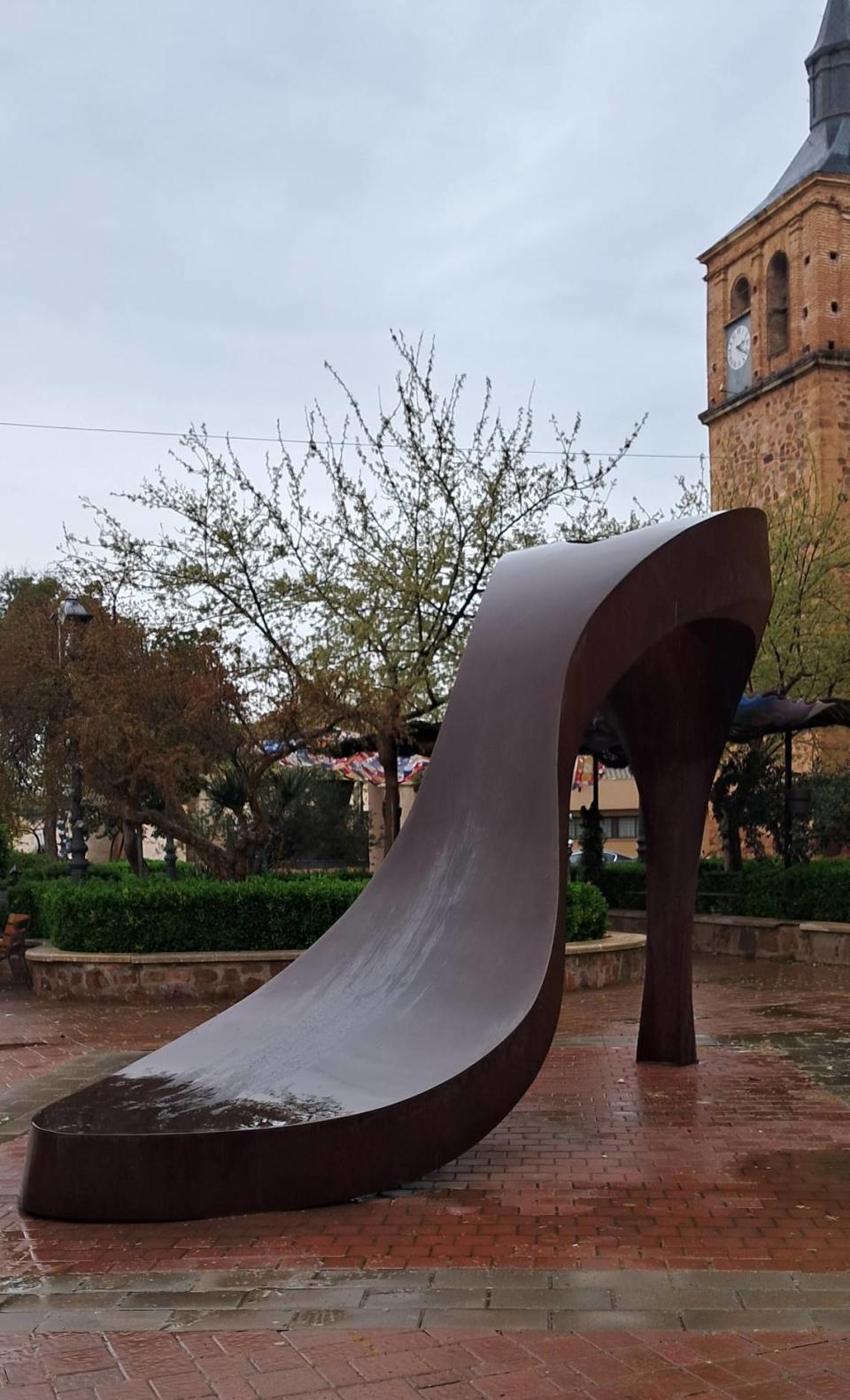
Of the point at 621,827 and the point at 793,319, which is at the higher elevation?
the point at 793,319

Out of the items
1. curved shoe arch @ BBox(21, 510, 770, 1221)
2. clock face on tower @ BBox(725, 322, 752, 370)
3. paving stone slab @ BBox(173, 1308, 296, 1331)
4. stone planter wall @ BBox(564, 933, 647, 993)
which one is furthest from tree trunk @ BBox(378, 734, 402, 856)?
clock face on tower @ BBox(725, 322, 752, 370)

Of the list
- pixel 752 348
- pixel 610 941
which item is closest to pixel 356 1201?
pixel 610 941

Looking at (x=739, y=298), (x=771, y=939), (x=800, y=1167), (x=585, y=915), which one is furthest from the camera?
(x=739, y=298)

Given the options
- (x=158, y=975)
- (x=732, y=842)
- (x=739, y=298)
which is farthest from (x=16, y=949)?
(x=739, y=298)

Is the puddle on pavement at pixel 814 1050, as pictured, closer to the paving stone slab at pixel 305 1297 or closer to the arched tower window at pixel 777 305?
the paving stone slab at pixel 305 1297

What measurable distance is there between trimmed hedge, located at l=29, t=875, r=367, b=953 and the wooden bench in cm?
129

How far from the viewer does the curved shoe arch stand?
15.4 ft

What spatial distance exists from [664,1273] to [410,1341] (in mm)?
976

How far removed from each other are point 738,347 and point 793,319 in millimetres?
2051

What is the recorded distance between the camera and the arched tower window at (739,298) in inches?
1204

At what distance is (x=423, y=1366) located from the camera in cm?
345

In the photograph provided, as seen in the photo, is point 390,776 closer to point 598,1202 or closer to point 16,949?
point 16,949

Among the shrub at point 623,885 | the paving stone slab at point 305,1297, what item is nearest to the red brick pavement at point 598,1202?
the paving stone slab at point 305,1297

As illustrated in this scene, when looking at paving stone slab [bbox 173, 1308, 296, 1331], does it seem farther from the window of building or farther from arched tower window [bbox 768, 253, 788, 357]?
the window of building
